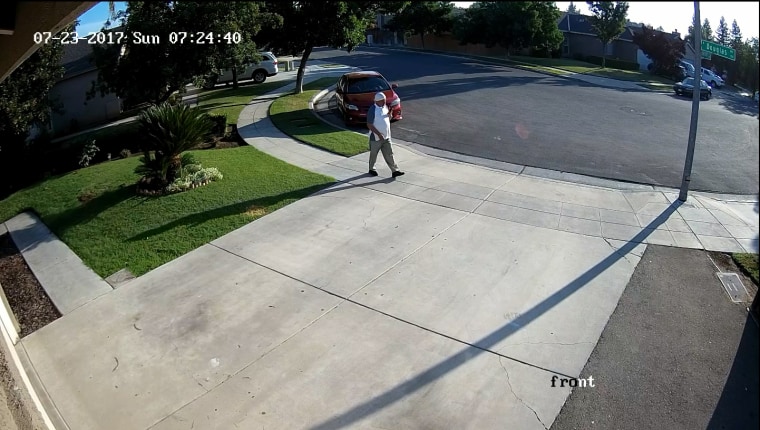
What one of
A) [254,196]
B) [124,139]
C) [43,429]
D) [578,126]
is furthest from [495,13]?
[43,429]

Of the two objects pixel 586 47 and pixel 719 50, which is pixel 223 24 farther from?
pixel 586 47

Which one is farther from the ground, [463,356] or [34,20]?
[34,20]

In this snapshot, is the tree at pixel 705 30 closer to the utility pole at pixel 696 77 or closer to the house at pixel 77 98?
the utility pole at pixel 696 77

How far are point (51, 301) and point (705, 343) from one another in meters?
7.18

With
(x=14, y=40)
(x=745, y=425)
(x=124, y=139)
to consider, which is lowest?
(x=745, y=425)

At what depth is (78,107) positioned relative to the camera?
1783 centimetres

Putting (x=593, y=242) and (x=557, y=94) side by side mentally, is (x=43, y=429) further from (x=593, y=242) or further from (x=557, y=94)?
(x=557, y=94)

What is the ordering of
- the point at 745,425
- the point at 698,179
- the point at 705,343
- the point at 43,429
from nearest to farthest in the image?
the point at 745,425, the point at 43,429, the point at 705,343, the point at 698,179

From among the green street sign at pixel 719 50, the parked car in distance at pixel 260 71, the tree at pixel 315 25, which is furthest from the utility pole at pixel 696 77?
the parked car in distance at pixel 260 71

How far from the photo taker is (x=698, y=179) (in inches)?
364

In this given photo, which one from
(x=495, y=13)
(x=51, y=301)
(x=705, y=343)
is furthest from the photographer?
(x=495, y=13)

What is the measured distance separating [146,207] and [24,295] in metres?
2.42

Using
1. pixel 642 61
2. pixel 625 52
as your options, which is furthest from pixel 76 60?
pixel 642 61

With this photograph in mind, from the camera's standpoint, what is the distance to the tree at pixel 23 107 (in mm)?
10555
